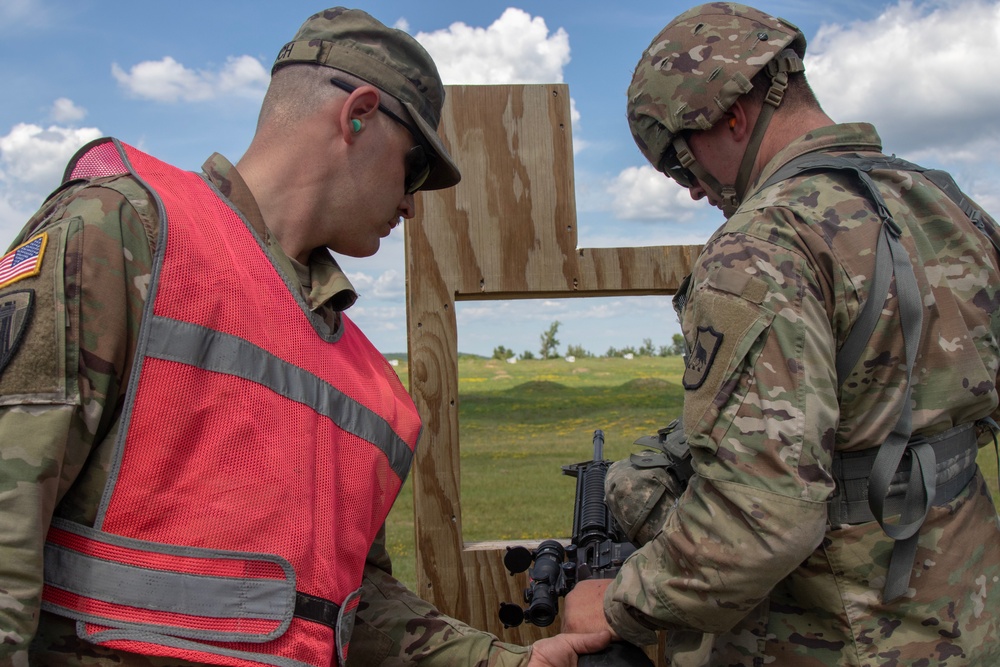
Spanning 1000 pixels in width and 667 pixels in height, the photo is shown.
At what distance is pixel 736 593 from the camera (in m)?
1.95

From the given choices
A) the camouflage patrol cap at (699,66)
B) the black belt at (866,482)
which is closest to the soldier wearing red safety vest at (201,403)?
the camouflage patrol cap at (699,66)

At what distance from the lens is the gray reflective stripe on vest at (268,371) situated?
1694 mm

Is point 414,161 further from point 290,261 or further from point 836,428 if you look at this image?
point 836,428

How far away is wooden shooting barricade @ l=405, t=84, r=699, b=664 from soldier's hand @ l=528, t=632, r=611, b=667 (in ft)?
3.82

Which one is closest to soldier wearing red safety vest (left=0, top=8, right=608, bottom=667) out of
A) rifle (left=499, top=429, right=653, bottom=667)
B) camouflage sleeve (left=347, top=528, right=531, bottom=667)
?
camouflage sleeve (left=347, top=528, right=531, bottom=667)

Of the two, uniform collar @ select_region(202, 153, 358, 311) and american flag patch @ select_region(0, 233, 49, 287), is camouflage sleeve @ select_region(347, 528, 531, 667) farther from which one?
american flag patch @ select_region(0, 233, 49, 287)

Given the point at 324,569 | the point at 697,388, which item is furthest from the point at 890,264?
the point at 324,569

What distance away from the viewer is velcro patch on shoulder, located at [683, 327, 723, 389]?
195 cm

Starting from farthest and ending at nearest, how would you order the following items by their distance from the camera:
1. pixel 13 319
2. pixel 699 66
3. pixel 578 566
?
pixel 578 566 < pixel 699 66 < pixel 13 319

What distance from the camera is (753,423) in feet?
6.15

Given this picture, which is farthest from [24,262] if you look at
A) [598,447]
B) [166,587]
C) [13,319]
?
[598,447]

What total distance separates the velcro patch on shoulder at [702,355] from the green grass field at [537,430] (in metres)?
5.40

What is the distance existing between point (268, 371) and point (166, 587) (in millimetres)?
486

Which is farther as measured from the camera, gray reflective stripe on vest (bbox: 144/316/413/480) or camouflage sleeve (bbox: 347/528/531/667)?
camouflage sleeve (bbox: 347/528/531/667)
